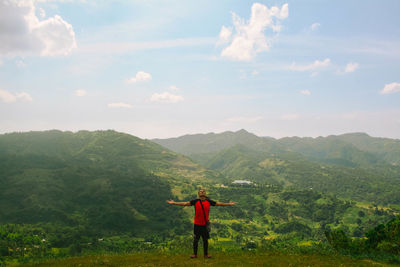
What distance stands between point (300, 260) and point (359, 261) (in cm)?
499

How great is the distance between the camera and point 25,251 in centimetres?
13588

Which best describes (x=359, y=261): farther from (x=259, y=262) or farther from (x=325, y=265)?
(x=259, y=262)

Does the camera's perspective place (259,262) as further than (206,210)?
Yes

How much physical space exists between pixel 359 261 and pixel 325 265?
4441 mm

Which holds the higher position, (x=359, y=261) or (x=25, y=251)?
(x=359, y=261)

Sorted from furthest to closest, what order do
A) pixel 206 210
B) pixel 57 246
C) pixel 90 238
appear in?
pixel 90 238 < pixel 57 246 < pixel 206 210

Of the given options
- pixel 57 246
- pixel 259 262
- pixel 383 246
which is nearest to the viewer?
pixel 259 262

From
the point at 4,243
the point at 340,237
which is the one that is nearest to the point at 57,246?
the point at 4,243

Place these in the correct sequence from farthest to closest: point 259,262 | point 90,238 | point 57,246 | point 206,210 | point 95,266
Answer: point 90,238 → point 57,246 → point 259,262 → point 95,266 → point 206,210

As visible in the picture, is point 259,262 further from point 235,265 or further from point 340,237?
point 340,237

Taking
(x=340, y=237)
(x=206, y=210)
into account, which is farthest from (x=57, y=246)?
(x=206, y=210)

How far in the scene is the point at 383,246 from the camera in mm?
33406

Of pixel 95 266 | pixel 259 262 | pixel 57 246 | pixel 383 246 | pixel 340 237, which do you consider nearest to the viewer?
pixel 95 266

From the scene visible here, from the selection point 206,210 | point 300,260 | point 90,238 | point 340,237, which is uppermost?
point 206,210
